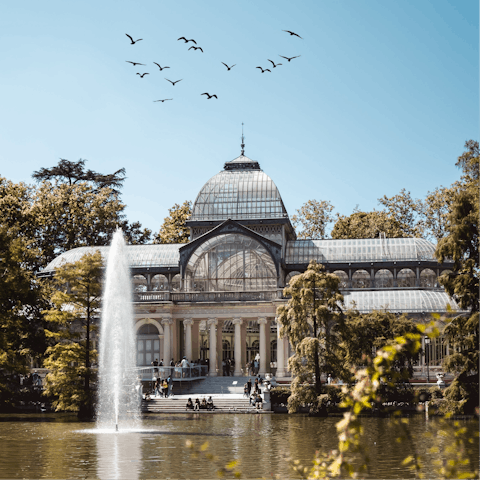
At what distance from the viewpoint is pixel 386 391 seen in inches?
1832

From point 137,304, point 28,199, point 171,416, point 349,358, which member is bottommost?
point 171,416

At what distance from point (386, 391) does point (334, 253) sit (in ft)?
80.1

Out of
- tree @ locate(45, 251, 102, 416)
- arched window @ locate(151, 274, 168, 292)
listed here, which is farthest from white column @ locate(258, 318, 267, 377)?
tree @ locate(45, 251, 102, 416)

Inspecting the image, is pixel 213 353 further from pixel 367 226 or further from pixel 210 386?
pixel 367 226

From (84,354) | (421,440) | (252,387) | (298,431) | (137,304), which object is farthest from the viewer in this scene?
(137,304)

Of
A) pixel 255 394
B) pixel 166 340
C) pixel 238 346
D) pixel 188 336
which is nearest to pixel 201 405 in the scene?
pixel 255 394

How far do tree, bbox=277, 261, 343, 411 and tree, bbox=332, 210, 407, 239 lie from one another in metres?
35.7

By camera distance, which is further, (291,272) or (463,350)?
(291,272)

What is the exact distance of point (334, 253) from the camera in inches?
2739

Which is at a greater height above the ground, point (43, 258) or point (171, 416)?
point (43, 258)

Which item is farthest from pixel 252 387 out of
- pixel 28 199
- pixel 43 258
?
pixel 28 199

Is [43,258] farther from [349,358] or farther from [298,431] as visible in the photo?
[298,431]

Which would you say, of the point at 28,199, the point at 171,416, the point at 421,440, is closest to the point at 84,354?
the point at 171,416

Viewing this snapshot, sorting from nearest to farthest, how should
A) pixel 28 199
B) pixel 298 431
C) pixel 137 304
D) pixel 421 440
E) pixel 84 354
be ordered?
pixel 421 440
pixel 298 431
pixel 84 354
pixel 137 304
pixel 28 199
